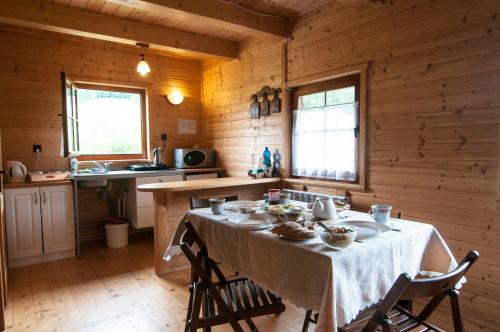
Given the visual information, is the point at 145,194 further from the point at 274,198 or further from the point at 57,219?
the point at 274,198

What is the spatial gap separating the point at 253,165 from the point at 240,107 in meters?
0.79

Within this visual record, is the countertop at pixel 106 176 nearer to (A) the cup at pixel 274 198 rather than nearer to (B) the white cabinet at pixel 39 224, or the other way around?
(B) the white cabinet at pixel 39 224

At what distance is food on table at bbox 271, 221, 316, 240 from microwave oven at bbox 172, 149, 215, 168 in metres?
3.17

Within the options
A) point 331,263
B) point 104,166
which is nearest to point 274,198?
point 331,263

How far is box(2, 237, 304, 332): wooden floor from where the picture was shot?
7.50 feet

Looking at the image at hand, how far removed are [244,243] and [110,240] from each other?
298 cm

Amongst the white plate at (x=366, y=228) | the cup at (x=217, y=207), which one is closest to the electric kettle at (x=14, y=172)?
the cup at (x=217, y=207)

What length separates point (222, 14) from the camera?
3.22m

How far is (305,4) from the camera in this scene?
3.27 meters

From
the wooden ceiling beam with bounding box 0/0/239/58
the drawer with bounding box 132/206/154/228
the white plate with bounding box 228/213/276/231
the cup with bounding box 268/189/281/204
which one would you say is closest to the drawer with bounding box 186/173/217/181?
the drawer with bounding box 132/206/154/228

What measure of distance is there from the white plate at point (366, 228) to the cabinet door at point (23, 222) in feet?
10.5

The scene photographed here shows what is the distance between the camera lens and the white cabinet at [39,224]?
3.33m

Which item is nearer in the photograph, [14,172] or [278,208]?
[278,208]

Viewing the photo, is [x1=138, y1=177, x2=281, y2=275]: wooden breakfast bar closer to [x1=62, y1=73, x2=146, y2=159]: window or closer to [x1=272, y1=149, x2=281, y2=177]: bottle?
[x1=272, y1=149, x2=281, y2=177]: bottle
